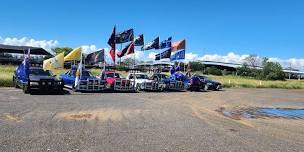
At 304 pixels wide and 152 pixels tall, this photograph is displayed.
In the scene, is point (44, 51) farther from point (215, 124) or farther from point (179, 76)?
point (215, 124)

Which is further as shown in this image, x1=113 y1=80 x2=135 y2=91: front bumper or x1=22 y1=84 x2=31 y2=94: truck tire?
x1=113 y1=80 x2=135 y2=91: front bumper

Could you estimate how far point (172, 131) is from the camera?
11773 mm

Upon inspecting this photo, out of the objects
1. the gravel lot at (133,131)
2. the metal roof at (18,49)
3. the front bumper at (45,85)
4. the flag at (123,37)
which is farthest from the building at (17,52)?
the gravel lot at (133,131)

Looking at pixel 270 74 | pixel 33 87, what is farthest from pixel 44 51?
pixel 33 87

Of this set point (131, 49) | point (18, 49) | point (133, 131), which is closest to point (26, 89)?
point (133, 131)

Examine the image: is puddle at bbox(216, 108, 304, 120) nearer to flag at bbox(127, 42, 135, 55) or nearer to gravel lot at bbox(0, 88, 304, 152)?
gravel lot at bbox(0, 88, 304, 152)

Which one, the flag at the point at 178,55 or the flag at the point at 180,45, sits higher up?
the flag at the point at 180,45

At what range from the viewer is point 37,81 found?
2319 cm

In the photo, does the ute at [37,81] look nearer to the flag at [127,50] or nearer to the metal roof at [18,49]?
the flag at [127,50]

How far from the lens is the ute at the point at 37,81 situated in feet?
75.8

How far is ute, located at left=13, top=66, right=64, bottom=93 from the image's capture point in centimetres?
2309

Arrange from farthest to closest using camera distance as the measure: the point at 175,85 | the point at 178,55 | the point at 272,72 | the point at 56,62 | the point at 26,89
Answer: the point at 272,72
the point at 178,55
the point at 175,85
the point at 56,62
the point at 26,89

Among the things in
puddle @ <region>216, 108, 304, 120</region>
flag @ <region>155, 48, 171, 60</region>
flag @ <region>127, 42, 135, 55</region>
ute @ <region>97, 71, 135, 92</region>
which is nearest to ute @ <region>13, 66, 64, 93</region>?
ute @ <region>97, 71, 135, 92</region>

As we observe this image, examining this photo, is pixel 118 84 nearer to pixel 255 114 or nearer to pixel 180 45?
pixel 180 45
